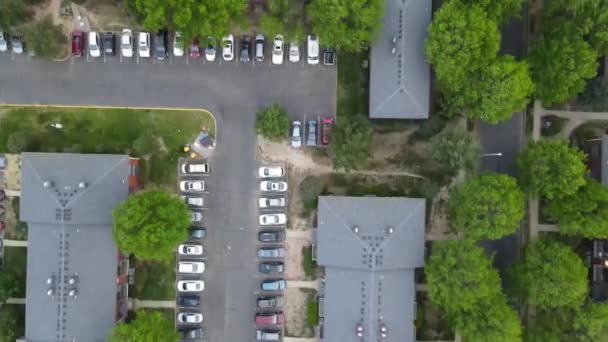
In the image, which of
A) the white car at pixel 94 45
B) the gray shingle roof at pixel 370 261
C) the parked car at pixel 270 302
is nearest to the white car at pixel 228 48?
the white car at pixel 94 45

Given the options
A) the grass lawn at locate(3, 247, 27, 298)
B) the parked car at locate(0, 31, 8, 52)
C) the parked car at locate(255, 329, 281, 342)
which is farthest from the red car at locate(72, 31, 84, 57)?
the parked car at locate(255, 329, 281, 342)

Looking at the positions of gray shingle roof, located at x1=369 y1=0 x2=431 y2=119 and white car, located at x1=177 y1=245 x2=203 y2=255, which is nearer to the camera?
gray shingle roof, located at x1=369 y1=0 x2=431 y2=119

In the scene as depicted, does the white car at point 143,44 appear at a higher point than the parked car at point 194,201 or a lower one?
higher

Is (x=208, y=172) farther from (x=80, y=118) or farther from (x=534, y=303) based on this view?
(x=534, y=303)

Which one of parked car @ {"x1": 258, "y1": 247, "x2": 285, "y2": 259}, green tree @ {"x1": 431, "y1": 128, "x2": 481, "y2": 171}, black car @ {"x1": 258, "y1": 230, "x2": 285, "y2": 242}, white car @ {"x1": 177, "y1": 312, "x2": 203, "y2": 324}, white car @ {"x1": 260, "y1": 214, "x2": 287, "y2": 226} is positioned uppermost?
green tree @ {"x1": 431, "y1": 128, "x2": 481, "y2": 171}

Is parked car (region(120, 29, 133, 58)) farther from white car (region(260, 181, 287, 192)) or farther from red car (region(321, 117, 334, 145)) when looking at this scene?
red car (region(321, 117, 334, 145))

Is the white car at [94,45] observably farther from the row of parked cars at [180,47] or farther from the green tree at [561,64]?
the green tree at [561,64]

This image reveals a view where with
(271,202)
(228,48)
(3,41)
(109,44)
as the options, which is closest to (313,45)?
(228,48)

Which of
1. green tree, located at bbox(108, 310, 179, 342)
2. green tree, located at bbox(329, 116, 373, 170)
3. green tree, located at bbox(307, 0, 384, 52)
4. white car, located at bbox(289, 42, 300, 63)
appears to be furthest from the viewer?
white car, located at bbox(289, 42, 300, 63)
